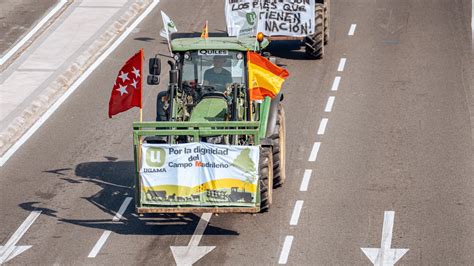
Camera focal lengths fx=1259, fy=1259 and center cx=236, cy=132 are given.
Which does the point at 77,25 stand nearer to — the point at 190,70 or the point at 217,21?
the point at 217,21

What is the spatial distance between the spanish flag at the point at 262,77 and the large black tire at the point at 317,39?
976 centimetres

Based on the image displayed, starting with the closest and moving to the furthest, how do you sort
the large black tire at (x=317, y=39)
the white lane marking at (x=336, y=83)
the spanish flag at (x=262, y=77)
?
the spanish flag at (x=262, y=77) < the white lane marking at (x=336, y=83) < the large black tire at (x=317, y=39)

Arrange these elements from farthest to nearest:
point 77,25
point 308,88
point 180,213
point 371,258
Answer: point 77,25 → point 308,88 → point 180,213 → point 371,258

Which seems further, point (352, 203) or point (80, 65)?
point (80, 65)

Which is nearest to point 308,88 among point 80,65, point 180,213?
point 80,65

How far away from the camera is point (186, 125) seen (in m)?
23.7

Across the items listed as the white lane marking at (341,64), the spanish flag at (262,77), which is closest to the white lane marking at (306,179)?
the spanish flag at (262,77)

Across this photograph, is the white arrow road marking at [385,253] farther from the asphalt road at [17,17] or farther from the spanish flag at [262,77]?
the asphalt road at [17,17]

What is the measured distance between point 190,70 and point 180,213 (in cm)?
300

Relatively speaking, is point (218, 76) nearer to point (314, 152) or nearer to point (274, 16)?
point (314, 152)

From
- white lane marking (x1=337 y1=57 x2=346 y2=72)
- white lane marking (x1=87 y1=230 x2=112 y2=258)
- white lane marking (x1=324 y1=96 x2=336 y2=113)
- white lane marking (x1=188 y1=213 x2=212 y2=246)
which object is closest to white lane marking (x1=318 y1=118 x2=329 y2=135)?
white lane marking (x1=324 y1=96 x2=336 y2=113)

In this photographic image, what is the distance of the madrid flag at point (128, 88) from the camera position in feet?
81.6

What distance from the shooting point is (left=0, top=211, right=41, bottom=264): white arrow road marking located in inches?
929

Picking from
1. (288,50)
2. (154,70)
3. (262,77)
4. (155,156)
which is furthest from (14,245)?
(288,50)
